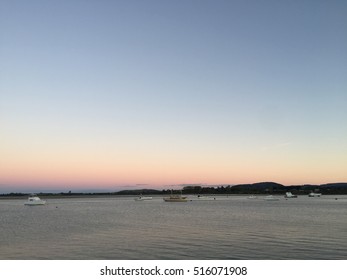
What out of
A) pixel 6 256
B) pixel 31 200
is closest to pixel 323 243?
pixel 6 256

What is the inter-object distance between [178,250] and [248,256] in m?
4.98

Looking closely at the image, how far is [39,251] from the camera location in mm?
27344

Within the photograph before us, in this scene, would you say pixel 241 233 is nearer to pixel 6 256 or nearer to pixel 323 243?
pixel 323 243

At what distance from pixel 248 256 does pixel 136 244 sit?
31.1 feet

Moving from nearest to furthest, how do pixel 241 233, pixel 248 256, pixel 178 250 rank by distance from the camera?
pixel 248 256 < pixel 178 250 < pixel 241 233
